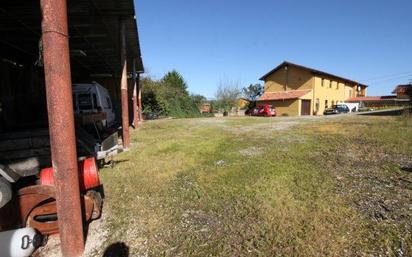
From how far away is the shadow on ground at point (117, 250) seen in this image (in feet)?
11.0

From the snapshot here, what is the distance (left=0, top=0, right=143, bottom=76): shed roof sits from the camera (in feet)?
25.3

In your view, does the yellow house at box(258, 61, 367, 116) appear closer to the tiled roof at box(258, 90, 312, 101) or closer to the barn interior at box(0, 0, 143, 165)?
the tiled roof at box(258, 90, 312, 101)

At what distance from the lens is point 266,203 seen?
428 centimetres

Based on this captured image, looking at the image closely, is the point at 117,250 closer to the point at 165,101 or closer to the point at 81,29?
the point at 81,29

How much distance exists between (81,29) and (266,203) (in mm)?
9093

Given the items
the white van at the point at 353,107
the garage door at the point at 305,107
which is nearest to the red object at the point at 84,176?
the garage door at the point at 305,107

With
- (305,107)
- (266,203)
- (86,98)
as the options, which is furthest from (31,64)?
(305,107)

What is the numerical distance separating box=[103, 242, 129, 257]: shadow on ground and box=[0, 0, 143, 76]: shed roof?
6.47 m

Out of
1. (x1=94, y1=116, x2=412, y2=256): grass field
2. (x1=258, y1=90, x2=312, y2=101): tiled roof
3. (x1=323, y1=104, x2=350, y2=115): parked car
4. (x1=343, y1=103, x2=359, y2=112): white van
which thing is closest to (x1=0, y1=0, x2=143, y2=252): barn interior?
(x1=94, y1=116, x2=412, y2=256): grass field

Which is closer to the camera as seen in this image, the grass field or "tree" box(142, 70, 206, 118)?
the grass field

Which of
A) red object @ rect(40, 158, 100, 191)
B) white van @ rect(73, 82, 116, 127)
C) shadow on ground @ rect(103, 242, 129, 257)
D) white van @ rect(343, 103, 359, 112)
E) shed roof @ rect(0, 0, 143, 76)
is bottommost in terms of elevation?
shadow on ground @ rect(103, 242, 129, 257)

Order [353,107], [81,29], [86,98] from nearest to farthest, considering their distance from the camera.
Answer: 1. [81,29]
2. [86,98]
3. [353,107]

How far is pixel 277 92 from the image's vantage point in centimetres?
3419

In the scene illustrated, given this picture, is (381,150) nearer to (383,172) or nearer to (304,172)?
(383,172)
